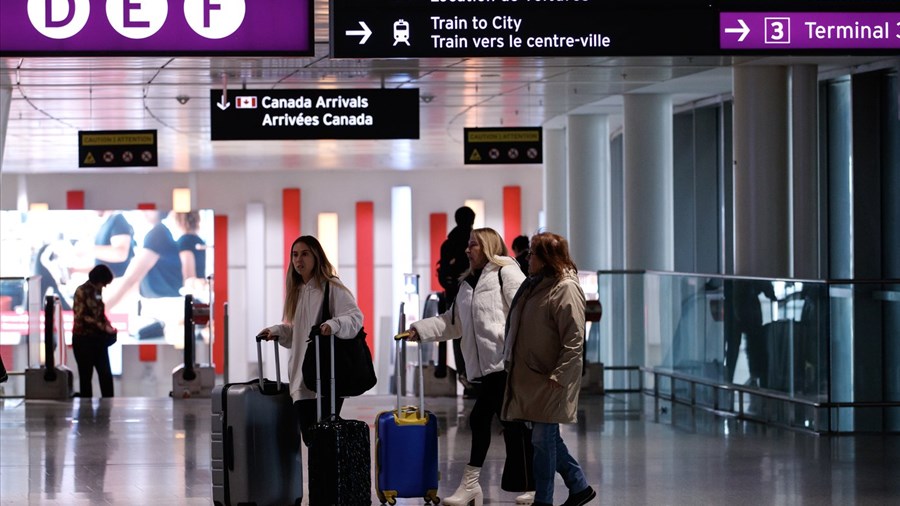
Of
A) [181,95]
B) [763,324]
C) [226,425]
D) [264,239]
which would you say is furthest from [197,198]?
[226,425]

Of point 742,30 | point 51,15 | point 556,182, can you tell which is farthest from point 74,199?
point 742,30

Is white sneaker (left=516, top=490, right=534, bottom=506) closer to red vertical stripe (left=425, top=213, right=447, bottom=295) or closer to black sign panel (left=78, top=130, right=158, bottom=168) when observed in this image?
black sign panel (left=78, top=130, right=158, bottom=168)

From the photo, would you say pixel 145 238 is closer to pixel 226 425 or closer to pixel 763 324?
pixel 763 324

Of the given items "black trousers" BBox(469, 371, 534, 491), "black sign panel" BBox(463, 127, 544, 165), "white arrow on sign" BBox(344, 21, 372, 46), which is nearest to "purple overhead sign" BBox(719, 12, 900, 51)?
"white arrow on sign" BBox(344, 21, 372, 46)

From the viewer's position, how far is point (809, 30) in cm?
759

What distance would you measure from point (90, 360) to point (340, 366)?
Result: 8260 millimetres

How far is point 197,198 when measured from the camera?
31.7 meters

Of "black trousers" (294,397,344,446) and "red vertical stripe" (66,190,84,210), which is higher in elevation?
"red vertical stripe" (66,190,84,210)

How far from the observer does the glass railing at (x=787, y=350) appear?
11.0m

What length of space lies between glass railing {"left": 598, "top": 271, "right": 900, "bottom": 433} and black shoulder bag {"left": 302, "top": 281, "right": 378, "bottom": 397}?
4938 mm

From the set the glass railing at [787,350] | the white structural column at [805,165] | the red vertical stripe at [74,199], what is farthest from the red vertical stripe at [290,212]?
the white structural column at [805,165]

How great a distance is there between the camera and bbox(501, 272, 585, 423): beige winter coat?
6.75 metres

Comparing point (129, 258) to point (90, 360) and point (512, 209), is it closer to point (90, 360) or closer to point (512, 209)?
point (512, 209)

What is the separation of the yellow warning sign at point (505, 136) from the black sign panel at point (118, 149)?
3724mm
